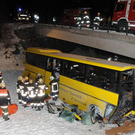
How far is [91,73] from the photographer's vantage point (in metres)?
7.47

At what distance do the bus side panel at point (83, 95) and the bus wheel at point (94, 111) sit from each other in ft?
0.46

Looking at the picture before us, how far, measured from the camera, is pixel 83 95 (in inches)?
308

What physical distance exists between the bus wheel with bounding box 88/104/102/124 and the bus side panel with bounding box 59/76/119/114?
14cm

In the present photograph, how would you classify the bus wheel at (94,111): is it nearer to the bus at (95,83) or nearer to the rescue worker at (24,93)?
the bus at (95,83)

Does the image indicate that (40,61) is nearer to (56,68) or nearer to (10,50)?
(56,68)

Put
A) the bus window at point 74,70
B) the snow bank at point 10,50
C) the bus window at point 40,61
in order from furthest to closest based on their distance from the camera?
the snow bank at point 10,50 → the bus window at point 40,61 → the bus window at point 74,70

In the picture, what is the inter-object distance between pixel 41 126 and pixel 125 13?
39.1ft

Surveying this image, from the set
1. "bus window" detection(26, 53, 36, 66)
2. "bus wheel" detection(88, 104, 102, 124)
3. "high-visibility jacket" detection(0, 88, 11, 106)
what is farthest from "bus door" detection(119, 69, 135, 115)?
"bus window" detection(26, 53, 36, 66)

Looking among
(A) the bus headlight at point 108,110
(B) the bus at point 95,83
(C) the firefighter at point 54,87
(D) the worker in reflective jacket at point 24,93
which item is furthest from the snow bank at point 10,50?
(A) the bus headlight at point 108,110

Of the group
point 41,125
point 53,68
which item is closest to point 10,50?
point 53,68

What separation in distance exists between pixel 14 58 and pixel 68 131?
13617 mm

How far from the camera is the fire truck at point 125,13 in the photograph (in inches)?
545

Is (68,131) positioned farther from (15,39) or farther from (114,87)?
(15,39)

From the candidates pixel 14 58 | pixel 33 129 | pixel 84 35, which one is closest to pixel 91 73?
pixel 33 129
